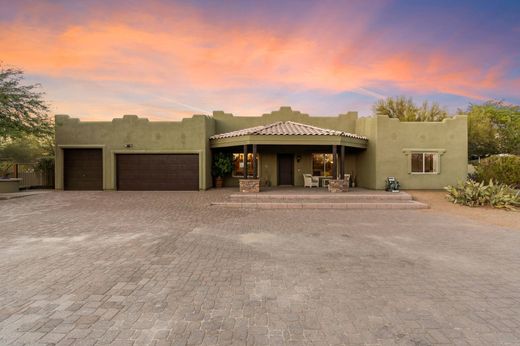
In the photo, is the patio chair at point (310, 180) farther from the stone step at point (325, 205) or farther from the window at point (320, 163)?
the stone step at point (325, 205)

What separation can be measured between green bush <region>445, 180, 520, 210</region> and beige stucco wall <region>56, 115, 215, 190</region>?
14103mm

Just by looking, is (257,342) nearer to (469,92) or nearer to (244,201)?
(244,201)

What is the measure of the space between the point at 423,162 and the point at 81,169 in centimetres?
2350

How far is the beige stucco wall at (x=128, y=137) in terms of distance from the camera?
51.9 feet

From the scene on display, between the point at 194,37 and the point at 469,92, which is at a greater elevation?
the point at 194,37

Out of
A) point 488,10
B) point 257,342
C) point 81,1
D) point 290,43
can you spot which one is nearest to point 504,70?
point 488,10

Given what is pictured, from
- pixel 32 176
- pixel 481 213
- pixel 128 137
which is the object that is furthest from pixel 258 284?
pixel 32 176

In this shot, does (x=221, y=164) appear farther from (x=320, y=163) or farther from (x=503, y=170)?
(x=503, y=170)

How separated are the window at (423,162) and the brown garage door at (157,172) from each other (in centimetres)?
1477

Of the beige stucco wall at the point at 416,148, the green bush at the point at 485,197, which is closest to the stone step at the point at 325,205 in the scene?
the green bush at the point at 485,197

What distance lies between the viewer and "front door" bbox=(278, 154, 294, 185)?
17969 millimetres

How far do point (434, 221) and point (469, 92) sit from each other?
1529 cm

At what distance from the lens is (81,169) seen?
53.3 feet

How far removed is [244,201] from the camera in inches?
432
